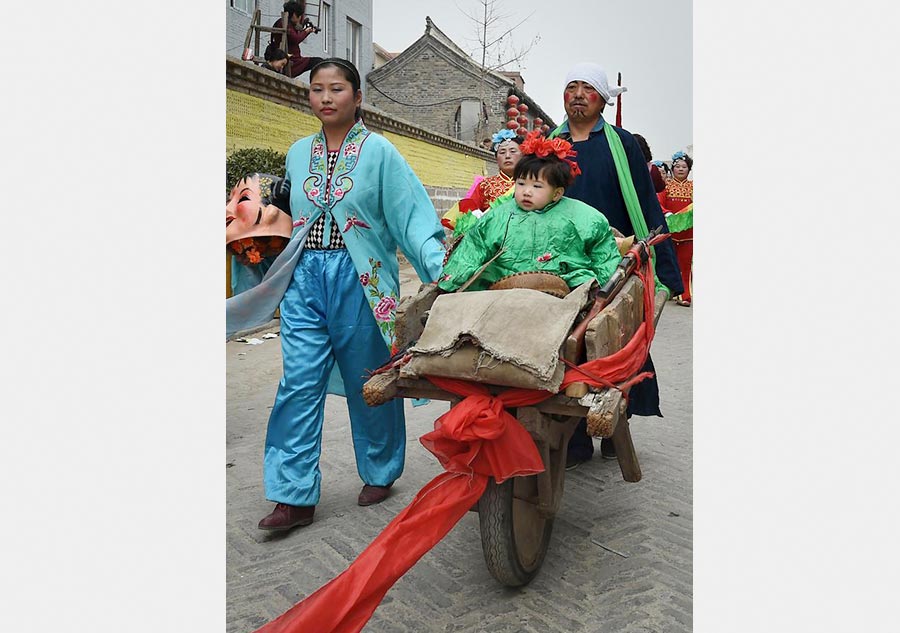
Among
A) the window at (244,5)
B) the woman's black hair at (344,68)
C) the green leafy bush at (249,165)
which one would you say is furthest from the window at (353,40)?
the woman's black hair at (344,68)

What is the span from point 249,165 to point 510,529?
17.1 feet

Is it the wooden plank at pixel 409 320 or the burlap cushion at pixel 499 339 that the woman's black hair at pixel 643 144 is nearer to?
the wooden plank at pixel 409 320

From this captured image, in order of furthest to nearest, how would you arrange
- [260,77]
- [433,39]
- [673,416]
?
[433,39]
[260,77]
[673,416]

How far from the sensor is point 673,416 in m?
5.32

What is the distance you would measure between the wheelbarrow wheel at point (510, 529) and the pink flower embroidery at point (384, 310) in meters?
1.10

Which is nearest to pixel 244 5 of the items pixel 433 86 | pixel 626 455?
pixel 433 86

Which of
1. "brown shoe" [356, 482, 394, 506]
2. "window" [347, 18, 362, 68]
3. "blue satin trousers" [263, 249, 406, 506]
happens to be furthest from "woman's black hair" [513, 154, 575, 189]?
"window" [347, 18, 362, 68]

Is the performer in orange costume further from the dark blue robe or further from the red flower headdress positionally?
the red flower headdress

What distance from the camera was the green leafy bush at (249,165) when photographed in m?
6.98

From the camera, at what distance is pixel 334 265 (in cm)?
354

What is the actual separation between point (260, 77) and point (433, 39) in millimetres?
15927

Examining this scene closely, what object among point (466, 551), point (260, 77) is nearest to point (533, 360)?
point (466, 551)

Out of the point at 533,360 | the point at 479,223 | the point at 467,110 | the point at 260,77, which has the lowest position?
the point at 533,360

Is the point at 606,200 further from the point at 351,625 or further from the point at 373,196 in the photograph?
the point at 351,625
